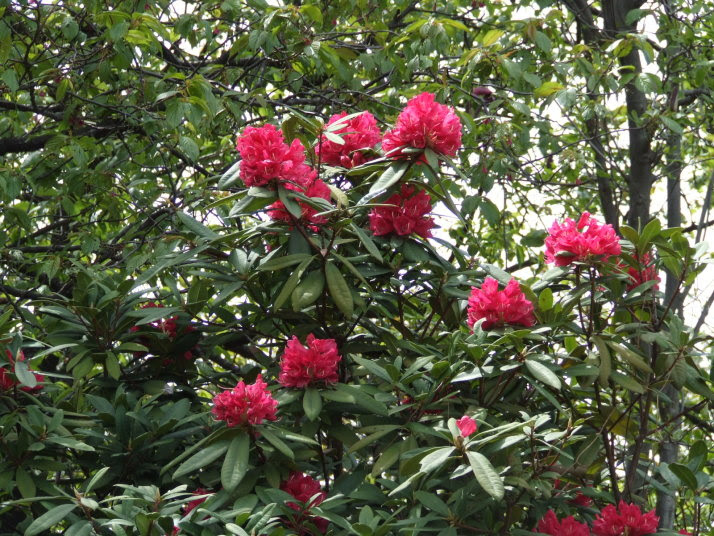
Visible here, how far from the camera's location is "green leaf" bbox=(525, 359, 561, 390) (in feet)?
7.13

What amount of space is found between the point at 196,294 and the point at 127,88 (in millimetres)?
2089

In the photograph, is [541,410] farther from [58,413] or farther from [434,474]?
[58,413]

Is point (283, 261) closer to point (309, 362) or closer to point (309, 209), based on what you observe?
point (309, 209)

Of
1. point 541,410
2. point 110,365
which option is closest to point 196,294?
point 110,365

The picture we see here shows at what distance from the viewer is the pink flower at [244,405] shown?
216cm

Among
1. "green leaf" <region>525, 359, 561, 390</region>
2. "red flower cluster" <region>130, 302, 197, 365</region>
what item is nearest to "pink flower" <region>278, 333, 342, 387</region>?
"green leaf" <region>525, 359, 561, 390</region>

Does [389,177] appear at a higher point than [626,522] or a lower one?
higher

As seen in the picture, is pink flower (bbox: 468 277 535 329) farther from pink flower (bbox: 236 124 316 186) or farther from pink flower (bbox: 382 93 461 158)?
pink flower (bbox: 236 124 316 186)

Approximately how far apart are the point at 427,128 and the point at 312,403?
31.2 inches

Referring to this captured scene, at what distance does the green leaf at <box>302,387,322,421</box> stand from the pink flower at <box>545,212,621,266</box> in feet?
2.54

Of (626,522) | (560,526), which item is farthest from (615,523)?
(560,526)

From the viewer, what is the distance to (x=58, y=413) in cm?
234

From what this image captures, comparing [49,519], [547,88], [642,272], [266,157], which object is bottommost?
[49,519]

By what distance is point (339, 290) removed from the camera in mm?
2371
